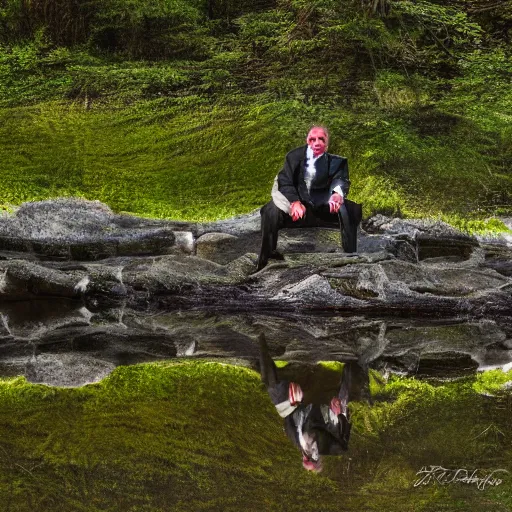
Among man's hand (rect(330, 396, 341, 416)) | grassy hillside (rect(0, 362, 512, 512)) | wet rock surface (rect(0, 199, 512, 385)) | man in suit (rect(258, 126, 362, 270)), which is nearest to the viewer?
grassy hillside (rect(0, 362, 512, 512))

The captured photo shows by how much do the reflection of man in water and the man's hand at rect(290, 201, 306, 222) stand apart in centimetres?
115

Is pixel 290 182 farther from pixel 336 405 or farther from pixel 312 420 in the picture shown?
pixel 312 420

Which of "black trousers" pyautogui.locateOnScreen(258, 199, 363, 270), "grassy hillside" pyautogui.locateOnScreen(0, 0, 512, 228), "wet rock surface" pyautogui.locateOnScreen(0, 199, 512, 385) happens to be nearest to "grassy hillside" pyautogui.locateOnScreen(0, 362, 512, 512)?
"wet rock surface" pyautogui.locateOnScreen(0, 199, 512, 385)

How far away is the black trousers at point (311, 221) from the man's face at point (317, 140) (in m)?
0.33

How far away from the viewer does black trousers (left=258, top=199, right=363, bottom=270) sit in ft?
14.8

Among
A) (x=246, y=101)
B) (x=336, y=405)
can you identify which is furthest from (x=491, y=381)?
(x=246, y=101)

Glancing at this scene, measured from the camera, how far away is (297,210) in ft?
14.2

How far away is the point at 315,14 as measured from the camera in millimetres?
7199

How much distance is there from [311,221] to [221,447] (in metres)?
1.94

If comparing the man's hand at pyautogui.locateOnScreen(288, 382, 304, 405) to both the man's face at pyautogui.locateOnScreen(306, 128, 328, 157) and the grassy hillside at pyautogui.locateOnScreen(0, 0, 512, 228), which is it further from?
the grassy hillside at pyautogui.locateOnScreen(0, 0, 512, 228)

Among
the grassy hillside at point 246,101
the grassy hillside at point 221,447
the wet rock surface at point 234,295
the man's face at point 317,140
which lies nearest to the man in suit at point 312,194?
the man's face at point 317,140

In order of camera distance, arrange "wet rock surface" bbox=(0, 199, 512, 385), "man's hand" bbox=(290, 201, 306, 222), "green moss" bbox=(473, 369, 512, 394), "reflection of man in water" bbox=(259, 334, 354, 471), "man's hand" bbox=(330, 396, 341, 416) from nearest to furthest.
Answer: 1. "reflection of man in water" bbox=(259, 334, 354, 471)
2. "man's hand" bbox=(330, 396, 341, 416)
3. "green moss" bbox=(473, 369, 512, 394)
4. "wet rock surface" bbox=(0, 199, 512, 385)
5. "man's hand" bbox=(290, 201, 306, 222)

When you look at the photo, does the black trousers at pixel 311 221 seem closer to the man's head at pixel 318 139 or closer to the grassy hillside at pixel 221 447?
the man's head at pixel 318 139

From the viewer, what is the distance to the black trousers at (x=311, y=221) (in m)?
4.50
